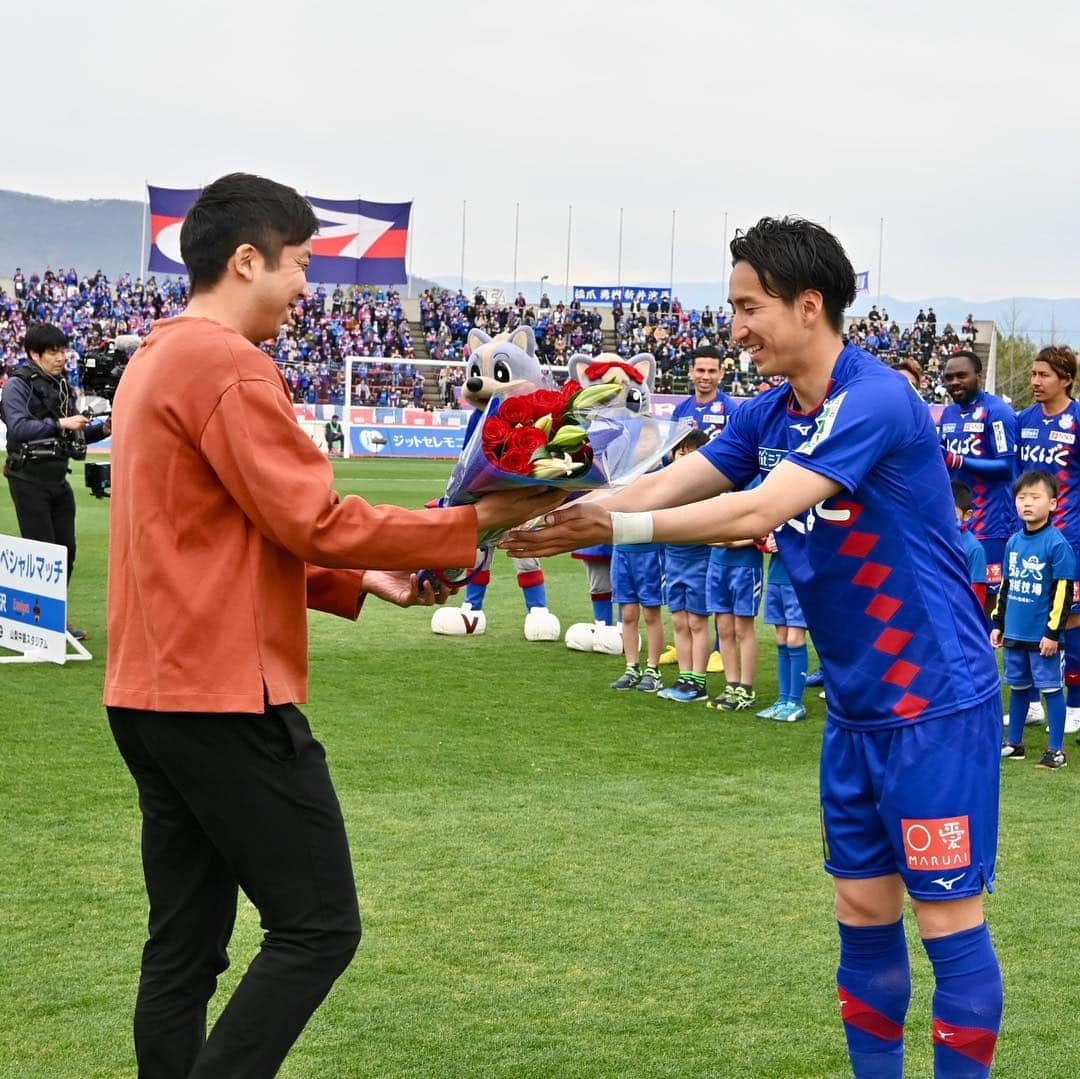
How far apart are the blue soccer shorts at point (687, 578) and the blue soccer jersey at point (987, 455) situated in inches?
78.4

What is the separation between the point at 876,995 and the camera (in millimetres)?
3529

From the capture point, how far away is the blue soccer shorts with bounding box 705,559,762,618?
9312mm

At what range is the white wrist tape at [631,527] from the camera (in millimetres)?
3244

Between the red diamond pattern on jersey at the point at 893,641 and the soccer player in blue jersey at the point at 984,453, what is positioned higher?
the soccer player in blue jersey at the point at 984,453

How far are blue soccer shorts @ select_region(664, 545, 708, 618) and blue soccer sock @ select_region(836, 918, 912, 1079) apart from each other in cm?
595

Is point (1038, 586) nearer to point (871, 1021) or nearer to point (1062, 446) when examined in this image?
point (1062, 446)

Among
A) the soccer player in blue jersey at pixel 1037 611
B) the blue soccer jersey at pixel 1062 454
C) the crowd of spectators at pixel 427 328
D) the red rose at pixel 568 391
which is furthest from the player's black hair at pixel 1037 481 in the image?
the crowd of spectators at pixel 427 328

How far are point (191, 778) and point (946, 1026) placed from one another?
1.87m

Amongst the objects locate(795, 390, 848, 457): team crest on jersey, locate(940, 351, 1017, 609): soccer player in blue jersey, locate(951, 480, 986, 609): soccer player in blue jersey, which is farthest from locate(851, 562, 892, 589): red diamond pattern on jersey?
locate(940, 351, 1017, 609): soccer player in blue jersey

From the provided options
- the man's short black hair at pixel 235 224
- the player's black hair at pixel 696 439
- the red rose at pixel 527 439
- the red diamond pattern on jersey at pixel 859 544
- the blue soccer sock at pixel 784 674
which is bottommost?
the blue soccer sock at pixel 784 674

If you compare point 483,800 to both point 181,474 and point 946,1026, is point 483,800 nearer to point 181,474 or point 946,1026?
point 946,1026

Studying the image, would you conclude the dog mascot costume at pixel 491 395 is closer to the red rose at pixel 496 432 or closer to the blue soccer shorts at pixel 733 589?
the red rose at pixel 496 432

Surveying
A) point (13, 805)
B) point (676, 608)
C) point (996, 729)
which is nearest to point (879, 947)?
point (996, 729)

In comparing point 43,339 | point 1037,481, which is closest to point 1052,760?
point 1037,481
